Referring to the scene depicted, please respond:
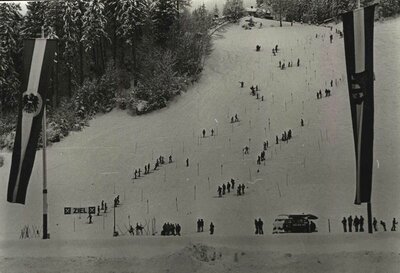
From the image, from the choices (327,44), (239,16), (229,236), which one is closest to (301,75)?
(327,44)

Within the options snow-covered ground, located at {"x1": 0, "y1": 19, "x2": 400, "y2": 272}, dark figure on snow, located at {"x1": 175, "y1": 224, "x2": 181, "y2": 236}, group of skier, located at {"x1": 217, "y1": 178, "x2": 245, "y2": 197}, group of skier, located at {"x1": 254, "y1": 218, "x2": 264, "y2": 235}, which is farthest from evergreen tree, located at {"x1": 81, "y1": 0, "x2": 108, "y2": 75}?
group of skier, located at {"x1": 254, "y1": 218, "x2": 264, "y2": 235}

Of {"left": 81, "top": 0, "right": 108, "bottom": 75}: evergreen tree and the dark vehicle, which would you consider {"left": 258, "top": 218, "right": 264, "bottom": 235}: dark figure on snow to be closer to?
the dark vehicle

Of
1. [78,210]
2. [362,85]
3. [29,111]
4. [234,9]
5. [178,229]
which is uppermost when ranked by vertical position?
[234,9]

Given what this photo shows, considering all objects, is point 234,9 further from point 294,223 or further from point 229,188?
point 294,223

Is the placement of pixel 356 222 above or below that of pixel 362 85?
below

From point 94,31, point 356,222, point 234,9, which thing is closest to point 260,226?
point 356,222

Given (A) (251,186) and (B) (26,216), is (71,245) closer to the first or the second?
(B) (26,216)
